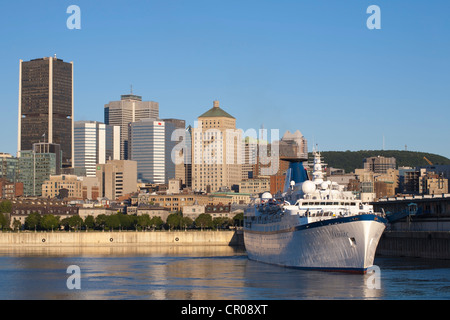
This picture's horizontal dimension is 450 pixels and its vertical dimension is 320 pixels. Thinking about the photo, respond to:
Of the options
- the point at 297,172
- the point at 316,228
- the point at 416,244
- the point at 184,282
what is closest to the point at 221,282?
the point at 184,282

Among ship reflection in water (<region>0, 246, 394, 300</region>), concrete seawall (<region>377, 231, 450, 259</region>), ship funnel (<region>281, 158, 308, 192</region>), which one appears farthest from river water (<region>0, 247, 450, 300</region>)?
ship funnel (<region>281, 158, 308, 192</region>)

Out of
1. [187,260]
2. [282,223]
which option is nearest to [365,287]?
[282,223]

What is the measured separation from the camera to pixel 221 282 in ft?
282

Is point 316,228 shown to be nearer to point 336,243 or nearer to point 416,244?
point 336,243

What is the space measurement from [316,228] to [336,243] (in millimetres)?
2978

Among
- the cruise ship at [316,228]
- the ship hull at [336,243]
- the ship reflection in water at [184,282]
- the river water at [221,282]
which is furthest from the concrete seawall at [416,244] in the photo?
the ship hull at [336,243]

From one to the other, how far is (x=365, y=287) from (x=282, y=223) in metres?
26.2

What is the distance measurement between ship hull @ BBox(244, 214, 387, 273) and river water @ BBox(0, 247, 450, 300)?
1389 millimetres

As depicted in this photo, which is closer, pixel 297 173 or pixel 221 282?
pixel 221 282

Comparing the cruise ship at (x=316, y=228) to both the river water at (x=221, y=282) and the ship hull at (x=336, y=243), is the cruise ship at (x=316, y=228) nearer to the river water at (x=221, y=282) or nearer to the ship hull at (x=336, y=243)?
the ship hull at (x=336, y=243)

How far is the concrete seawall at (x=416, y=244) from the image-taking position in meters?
116

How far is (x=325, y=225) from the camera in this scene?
89438 millimetres

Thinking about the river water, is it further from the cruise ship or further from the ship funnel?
the ship funnel
